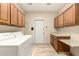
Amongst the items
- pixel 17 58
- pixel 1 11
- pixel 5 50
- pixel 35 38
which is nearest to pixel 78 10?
pixel 1 11

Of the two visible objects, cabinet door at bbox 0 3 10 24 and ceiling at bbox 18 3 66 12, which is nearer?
cabinet door at bbox 0 3 10 24

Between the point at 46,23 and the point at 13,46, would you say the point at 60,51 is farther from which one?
the point at 13,46

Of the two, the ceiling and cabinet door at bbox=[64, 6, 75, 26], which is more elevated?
the ceiling

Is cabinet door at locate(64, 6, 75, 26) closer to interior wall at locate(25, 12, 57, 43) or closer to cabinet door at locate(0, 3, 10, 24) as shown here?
cabinet door at locate(0, 3, 10, 24)

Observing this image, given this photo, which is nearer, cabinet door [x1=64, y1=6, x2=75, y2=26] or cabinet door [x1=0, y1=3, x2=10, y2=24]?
cabinet door [x1=0, y1=3, x2=10, y2=24]

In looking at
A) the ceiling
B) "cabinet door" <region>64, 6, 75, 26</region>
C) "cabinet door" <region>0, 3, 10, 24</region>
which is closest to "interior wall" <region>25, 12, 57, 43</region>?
the ceiling

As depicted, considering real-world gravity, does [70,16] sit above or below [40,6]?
below

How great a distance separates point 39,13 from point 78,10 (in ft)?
16.1

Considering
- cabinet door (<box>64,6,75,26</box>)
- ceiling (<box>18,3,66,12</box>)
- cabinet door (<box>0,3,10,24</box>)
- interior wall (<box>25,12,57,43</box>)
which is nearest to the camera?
cabinet door (<box>0,3,10,24</box>)

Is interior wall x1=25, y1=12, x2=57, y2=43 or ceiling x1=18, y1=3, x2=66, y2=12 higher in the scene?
ceiling x1=18, y1=3, x2=66, y2=12

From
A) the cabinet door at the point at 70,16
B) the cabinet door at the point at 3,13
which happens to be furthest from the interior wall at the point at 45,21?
the cabinet door at the point at 3,13

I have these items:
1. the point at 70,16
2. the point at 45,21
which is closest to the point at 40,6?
the point at 45,21

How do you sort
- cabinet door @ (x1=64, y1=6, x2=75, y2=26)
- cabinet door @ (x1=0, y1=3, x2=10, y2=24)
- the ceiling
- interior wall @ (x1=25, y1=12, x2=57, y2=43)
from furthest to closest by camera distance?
interior wall @ (x1=25, y1=12, x2=57, y2=43)
the ceiling
cabinet door @ (x1=64, y1=6, x2=75, y2=26)
cabinet door @ (x1=0, y1=3, x2=10, y2=24)

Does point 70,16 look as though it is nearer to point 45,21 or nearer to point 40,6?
point 40,6
